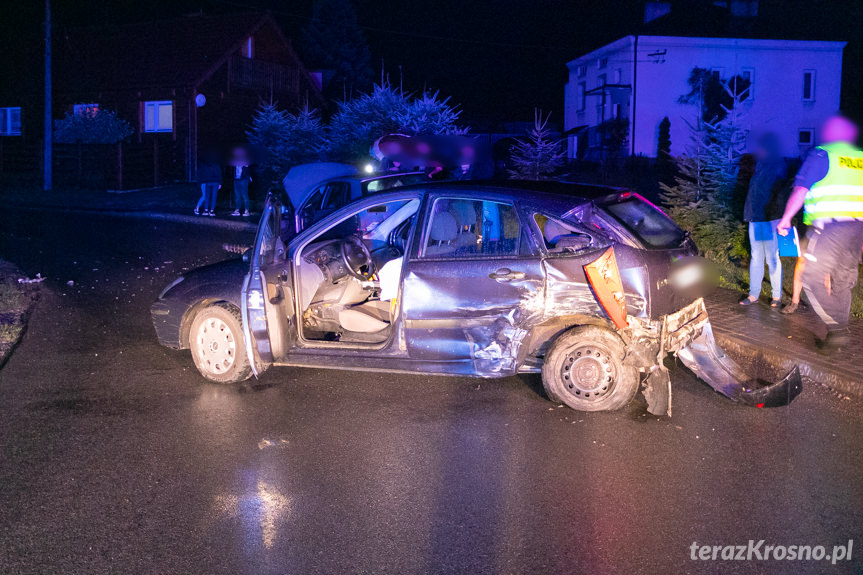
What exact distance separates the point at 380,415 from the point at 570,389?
1353mm

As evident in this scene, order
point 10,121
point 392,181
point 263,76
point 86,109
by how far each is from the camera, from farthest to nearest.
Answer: point 10,121 → point 263,76 → point 86,109 → point 392,181

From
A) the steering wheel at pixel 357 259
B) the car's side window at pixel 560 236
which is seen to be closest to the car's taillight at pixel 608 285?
the car's side window at pixel 560 236

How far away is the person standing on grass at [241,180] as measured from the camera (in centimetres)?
2066

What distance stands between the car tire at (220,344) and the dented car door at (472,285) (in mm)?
1397

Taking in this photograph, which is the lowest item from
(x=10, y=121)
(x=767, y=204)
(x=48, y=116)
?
(x=767, y=204)

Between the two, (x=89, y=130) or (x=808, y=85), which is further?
(x=808, y=85)

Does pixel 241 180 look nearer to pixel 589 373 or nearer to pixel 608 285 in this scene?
pixel 589 373

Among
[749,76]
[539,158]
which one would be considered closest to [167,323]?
[539,158]

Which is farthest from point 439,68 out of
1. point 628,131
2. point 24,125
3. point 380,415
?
point 380,415

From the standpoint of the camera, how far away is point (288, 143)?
25516mm

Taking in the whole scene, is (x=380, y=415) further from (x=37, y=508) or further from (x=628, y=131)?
(x=628, y=131)

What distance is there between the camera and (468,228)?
22.0 feet

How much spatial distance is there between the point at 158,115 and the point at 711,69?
82.6 feet

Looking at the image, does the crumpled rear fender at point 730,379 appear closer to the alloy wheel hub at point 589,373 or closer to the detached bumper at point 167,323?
the alloy wheel hub at point 589,373
